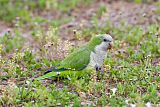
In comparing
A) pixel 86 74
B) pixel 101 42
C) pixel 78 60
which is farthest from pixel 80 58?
pixel 101 42

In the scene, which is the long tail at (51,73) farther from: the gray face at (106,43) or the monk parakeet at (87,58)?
the gray face at (106,43)

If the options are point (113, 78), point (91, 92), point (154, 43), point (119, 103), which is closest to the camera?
point (119, 103)

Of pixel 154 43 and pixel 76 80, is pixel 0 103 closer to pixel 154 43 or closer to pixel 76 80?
pixel 76 80

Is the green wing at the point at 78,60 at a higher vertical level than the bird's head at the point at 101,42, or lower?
lower

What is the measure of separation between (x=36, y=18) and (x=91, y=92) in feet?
17.3

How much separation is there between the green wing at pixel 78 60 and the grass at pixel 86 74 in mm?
100

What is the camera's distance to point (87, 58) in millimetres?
7715

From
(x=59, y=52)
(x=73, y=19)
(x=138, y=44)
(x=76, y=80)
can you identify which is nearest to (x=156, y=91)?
(x=76, y=80)

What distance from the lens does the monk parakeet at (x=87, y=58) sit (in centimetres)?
762

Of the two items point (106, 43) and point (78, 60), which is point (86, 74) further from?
point (106, 43)

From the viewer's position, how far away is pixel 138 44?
31.8 feet

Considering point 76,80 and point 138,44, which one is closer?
point 76,80

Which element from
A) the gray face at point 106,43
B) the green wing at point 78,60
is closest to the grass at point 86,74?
the green wing at point 78,60

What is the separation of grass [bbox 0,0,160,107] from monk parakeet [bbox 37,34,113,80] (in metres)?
0.11
